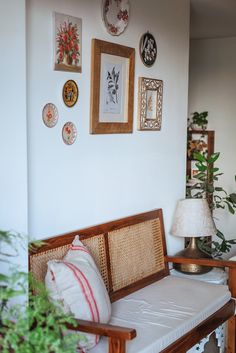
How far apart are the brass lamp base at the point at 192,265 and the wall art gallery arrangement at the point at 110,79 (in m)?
0.86

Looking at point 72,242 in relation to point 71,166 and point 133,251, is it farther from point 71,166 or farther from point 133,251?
point 133,251

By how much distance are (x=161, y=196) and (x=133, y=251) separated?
58 centimetres

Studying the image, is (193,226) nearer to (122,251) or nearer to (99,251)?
(122,251)

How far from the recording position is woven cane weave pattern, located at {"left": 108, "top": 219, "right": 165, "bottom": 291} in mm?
3170

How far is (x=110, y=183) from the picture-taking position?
126 inches

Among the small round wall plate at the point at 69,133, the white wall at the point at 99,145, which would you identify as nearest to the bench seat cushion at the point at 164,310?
the white wall at the point at 99,145

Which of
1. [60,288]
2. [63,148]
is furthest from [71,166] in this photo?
[60,288]

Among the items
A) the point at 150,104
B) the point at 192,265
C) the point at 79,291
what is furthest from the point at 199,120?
the point at 79,291

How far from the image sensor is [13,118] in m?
2.19

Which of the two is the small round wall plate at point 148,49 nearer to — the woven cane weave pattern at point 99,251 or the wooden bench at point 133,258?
the wooden bench at point 133,258

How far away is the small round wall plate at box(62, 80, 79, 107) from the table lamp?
128 cm

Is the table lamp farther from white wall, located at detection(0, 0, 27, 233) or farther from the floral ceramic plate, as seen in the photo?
white wall, located at detection(0, 0, 27, 233)

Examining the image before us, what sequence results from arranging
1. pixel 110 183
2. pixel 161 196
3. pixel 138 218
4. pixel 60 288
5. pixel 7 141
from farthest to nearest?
pixel 161 196 < pixel 138 218 < pixel 110 183 < pixel 60 288 < pixel 7 141

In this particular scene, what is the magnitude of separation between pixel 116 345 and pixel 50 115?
45.5 inches
